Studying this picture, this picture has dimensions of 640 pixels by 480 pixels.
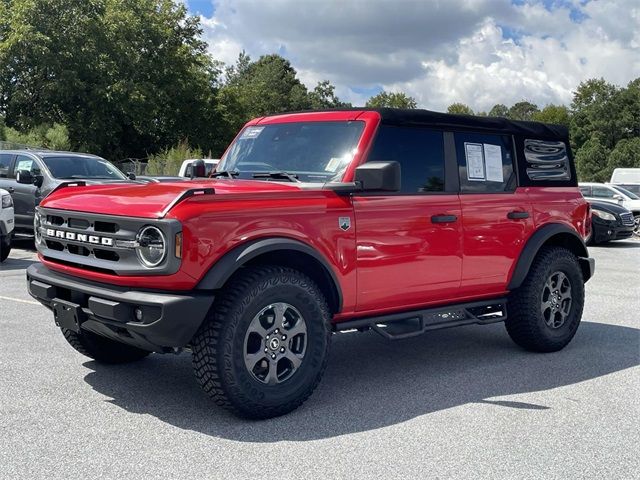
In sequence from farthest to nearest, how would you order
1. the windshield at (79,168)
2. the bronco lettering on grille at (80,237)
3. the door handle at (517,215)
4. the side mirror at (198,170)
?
the windshield at (79,168) < the side mirror at (198,170) < the door handle at (517,215) < the bronco lettering on grille at (80,237)

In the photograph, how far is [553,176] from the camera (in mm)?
6770

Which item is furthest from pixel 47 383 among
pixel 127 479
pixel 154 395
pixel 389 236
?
pixel 389 236

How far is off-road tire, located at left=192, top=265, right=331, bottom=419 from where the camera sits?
4.35 meters

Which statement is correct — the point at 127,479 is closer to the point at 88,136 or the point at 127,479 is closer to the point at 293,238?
the point at 293,238

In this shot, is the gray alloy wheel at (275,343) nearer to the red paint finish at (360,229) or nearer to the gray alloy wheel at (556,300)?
the red paint finish at (360,229)

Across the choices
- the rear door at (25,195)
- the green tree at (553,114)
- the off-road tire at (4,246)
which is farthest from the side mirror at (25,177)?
the green tree at (553,114)

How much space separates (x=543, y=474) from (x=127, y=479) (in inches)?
82.0

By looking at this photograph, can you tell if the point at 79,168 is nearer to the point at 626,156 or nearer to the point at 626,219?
the point at 626,219

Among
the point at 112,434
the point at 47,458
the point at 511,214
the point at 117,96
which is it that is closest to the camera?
the point at 47,458

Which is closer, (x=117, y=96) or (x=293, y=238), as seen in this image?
(x=293, y=238)

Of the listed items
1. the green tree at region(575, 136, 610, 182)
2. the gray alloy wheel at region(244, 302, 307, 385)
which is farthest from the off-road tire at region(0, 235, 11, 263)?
the green tree at region(575, 136, 610, 182)

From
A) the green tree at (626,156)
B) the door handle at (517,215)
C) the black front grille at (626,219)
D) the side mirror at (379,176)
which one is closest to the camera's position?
the side mirror at (379,176)

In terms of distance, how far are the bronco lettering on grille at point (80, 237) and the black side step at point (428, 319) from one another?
5.32 feet

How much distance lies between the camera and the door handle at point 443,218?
5.45 meters
